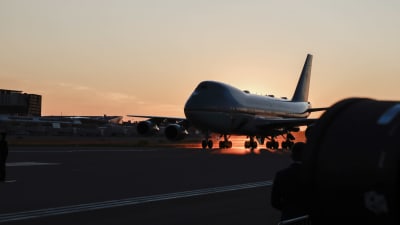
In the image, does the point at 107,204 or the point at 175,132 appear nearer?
the point at 107,204

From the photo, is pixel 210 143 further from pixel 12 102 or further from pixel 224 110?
pixel 12 102

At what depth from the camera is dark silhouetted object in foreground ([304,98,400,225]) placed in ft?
9.69

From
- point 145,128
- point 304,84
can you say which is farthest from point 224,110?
point 304,84

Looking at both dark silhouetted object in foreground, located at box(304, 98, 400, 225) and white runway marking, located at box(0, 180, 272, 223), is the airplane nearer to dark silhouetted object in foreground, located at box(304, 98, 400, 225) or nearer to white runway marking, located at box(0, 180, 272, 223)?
white runway marking, located at box(0, 180, 272, 223)

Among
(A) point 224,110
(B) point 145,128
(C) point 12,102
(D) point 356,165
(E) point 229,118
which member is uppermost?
(C) point 12,102

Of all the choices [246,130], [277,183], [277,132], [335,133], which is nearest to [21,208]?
[277,183]

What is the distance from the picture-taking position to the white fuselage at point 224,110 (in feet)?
129

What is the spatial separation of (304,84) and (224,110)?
21.0 m

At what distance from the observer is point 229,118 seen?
40469 millimetres

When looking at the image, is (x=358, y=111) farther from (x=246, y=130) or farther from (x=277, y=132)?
(x=277, y=132)

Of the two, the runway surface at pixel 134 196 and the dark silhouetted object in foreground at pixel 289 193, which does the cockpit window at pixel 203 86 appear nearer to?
the runway surface at pixel 134 196

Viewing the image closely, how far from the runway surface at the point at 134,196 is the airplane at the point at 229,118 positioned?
729 inches

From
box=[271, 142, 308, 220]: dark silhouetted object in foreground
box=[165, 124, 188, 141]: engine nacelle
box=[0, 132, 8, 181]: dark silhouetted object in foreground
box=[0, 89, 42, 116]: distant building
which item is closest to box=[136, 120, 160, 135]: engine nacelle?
box=[165, 124, 188, 141]: engine nacelle

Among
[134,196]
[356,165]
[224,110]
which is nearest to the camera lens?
[356,165]
